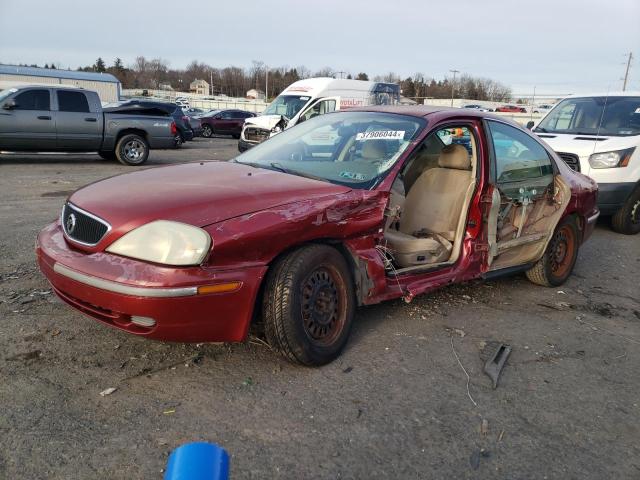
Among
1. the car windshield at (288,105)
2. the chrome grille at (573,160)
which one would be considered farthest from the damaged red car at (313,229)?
the car windshield at (288,105)

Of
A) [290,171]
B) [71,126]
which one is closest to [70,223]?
[290,171]

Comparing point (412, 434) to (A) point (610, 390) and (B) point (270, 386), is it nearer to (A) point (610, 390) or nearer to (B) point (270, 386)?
(B) point (270, 386)

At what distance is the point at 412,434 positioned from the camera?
2.59m

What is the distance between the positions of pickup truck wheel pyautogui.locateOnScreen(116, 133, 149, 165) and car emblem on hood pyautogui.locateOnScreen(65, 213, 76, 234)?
10.3 m

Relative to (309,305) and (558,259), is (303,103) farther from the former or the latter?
(309,305)

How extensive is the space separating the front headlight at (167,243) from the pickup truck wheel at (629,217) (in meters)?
7.09

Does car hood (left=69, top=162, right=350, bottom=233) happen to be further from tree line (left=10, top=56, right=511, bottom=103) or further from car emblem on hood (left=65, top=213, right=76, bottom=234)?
tree line (left=10, top=56, right=511, bottom=103)

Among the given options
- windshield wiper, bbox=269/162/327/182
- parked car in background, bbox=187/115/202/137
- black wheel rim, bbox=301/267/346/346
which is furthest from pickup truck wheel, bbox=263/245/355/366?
parked car in background, bbox=187/115/202/137

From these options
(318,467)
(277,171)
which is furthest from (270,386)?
(277,171)

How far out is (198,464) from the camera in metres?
0.86

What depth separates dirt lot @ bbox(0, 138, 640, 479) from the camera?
7.69ft

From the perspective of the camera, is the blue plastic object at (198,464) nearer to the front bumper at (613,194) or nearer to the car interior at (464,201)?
the car interior at (464,201)

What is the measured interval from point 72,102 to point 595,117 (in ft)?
35.0

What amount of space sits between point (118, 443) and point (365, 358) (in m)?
1.55
